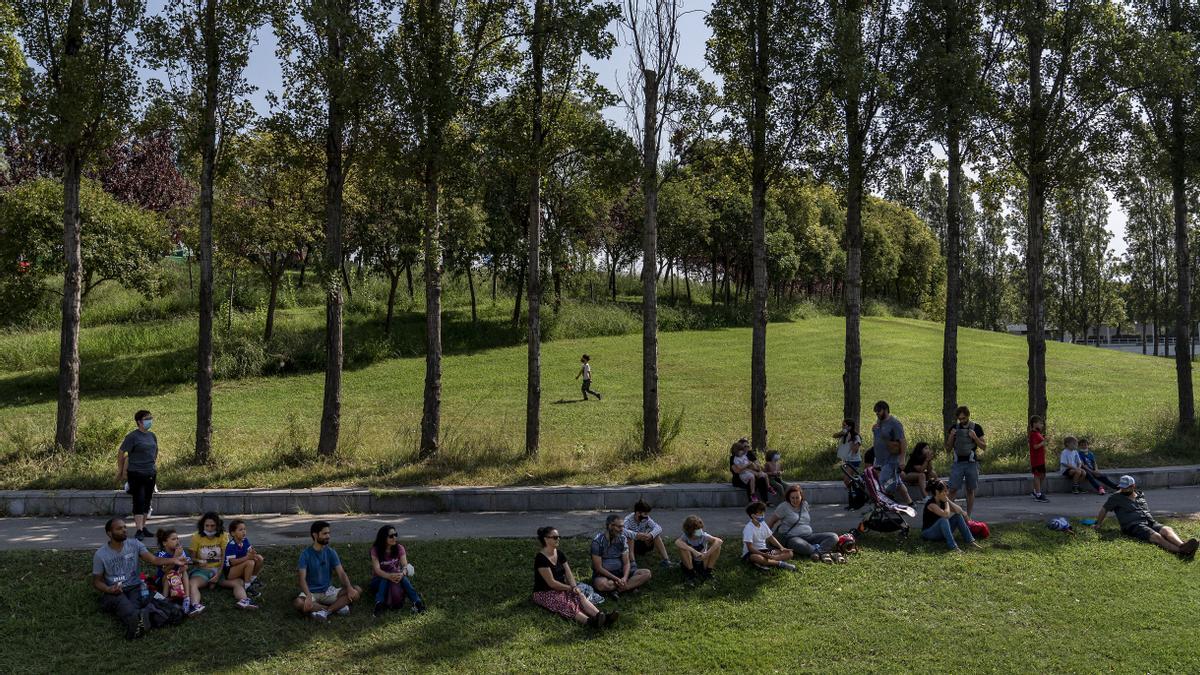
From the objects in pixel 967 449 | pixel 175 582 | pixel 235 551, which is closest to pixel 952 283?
pixel 967 449

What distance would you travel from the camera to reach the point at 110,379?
25984 millimetres

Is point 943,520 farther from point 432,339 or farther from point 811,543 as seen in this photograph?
point 432,339

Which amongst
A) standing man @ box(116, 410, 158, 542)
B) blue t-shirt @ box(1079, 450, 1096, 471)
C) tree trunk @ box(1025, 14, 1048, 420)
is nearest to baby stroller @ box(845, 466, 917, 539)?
blue t-shirt @ box(1079, 450, 1096, 471)

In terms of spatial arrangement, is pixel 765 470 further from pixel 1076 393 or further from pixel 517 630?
pixel 1076 393

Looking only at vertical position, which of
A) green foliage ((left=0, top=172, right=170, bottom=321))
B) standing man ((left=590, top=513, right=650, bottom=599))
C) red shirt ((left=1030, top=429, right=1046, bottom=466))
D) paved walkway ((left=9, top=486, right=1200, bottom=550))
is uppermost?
green foliage ((left=0, top=172, right=170, bottom=321))

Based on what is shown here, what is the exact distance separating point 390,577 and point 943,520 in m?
7.01

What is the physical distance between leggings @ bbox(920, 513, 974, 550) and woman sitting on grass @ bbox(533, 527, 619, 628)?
4.80 metres

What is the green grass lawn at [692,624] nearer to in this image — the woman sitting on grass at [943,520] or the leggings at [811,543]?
the leggings at [811,543]

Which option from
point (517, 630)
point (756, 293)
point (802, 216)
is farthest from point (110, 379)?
point (802, 216)

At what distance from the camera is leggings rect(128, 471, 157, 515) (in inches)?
435

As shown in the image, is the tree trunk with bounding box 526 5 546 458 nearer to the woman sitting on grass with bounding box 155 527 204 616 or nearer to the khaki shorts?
the khaki shorts

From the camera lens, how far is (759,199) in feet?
51.1

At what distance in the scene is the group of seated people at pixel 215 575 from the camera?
27.3ft

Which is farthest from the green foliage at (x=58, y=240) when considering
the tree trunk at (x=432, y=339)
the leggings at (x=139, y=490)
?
the leggings at (x=139, y=490)
